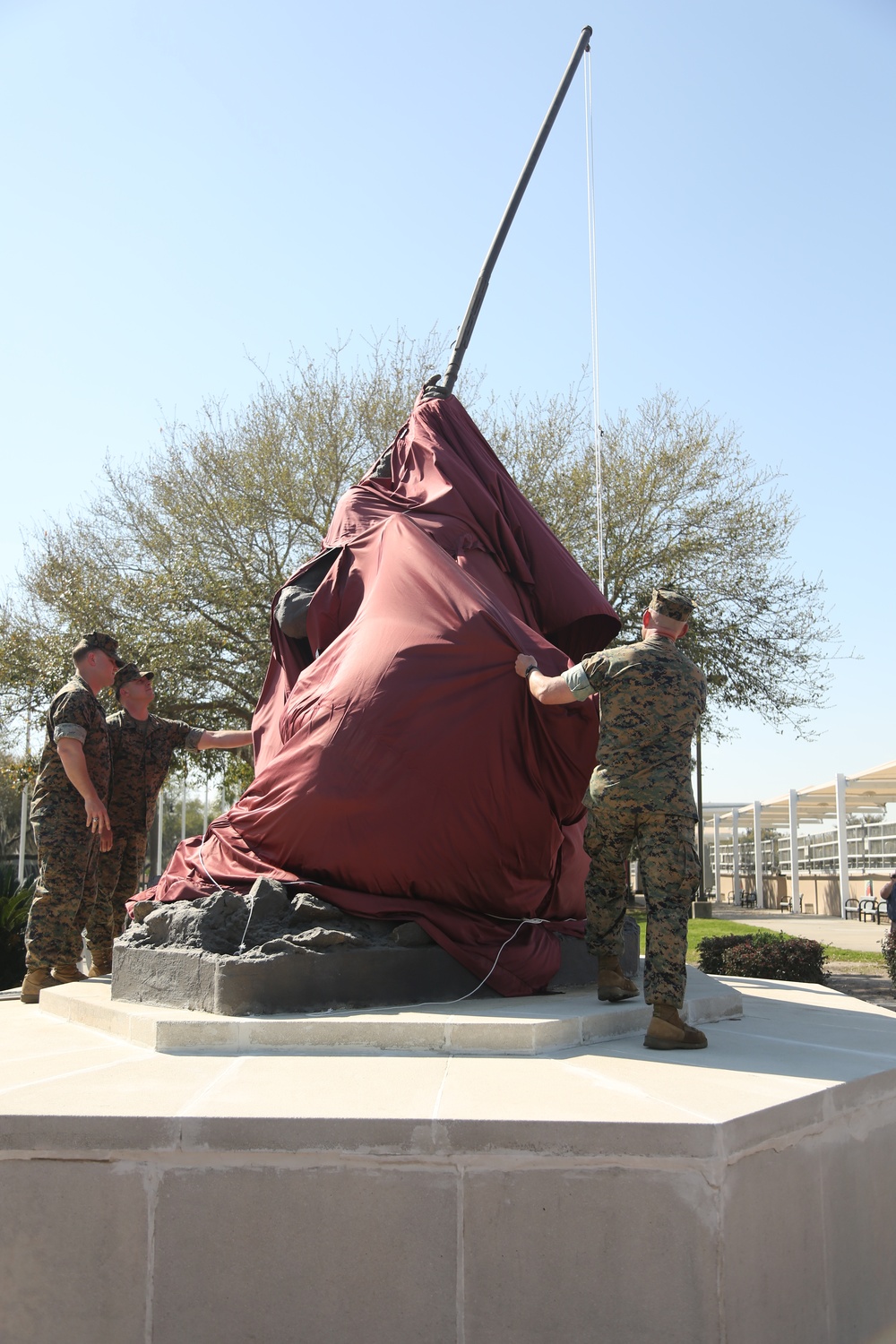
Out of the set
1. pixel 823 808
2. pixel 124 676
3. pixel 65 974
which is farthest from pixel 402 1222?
pixel 823 808

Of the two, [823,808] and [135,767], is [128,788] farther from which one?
[823,808]

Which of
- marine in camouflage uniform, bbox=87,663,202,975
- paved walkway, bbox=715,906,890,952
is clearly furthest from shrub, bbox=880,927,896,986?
marine in camouflage uniform, bbox=87,663,202,975

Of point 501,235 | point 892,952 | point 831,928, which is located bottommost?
point 831,928

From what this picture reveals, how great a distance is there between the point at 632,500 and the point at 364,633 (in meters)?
13.7

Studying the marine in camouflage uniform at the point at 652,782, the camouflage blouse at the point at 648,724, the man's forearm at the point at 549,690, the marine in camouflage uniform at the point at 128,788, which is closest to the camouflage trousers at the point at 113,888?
the marine in camouflage uniform at the point at 128,788

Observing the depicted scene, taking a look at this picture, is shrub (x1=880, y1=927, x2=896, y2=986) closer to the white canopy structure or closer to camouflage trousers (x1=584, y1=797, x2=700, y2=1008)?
camouflage trousers (x1=584, y1=797, x2=700, y2=1008)

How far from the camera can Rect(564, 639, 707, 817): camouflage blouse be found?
12.4 ft

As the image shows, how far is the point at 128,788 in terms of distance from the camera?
5.92 metres

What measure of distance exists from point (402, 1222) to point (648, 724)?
1.88 metres

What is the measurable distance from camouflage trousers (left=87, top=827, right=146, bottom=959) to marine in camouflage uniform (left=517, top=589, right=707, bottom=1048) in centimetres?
299

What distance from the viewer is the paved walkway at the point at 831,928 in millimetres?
17516

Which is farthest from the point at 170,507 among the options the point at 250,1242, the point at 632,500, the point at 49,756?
the point at 250,1242

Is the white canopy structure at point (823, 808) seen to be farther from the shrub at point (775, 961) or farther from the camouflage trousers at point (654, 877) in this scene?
the camouflage trousers at point (654, 877)

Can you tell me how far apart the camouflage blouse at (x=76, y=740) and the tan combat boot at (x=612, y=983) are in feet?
8.98
